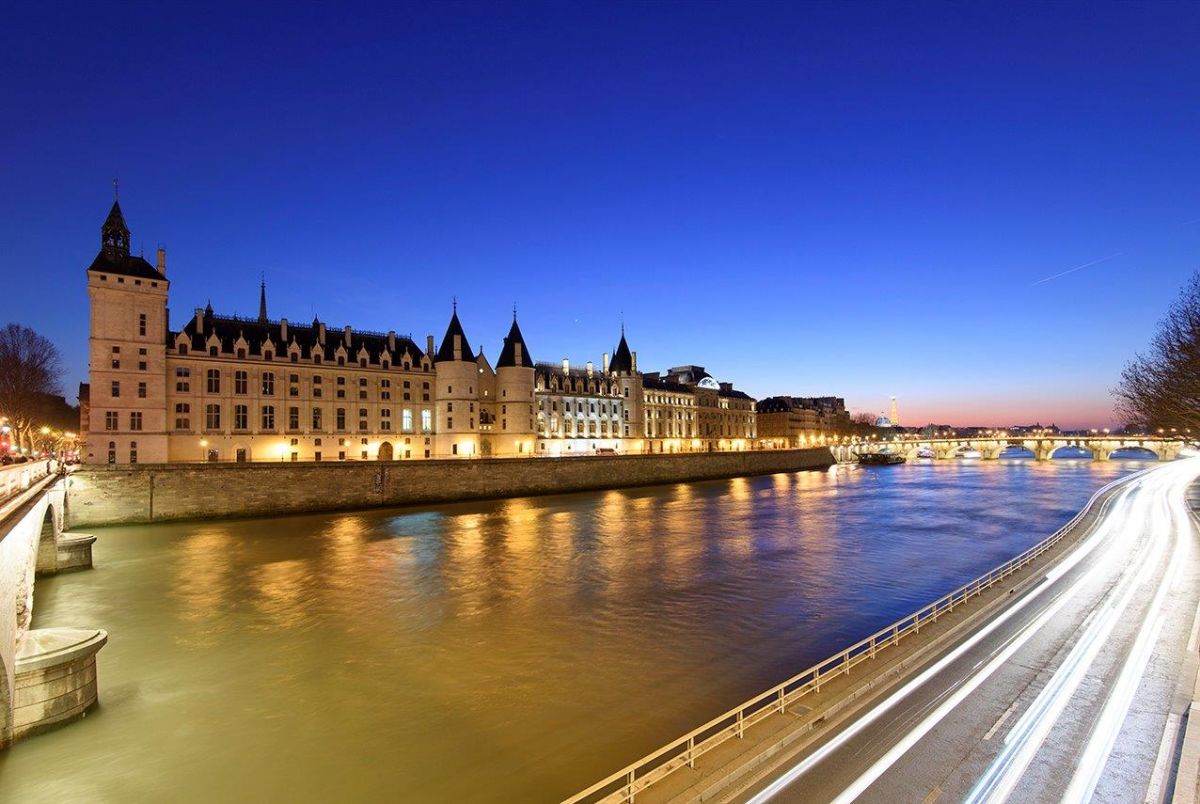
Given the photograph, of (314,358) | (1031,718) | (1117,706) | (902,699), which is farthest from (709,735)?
(314,358)

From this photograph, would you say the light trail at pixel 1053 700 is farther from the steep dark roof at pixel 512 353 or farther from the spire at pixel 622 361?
the spire at pixel 622 361

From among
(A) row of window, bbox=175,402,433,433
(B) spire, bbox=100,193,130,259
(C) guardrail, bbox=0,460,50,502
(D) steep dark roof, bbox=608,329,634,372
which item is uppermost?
(B) spire, bbox=100,193,130,259

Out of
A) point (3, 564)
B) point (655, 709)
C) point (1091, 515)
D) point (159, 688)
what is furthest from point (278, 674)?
point (1091, 515)

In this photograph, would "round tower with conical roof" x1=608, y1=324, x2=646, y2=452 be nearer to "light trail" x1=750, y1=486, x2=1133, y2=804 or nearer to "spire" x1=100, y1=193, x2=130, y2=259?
"spire" x1=100, y1=193, x2=130, y2=259

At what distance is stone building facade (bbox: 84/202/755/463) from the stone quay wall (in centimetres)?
918

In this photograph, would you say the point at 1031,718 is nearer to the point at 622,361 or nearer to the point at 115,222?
the point at 115,222

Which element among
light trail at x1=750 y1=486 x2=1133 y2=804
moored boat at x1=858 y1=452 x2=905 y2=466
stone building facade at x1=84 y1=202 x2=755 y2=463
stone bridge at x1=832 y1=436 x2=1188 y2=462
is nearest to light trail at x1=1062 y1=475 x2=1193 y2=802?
light trail at x1=750 y1=486 x2=1133 y2=804

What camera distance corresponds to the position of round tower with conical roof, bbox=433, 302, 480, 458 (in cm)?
6706

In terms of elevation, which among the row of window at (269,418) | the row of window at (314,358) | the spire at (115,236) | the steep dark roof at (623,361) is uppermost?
the spire at (115,236)

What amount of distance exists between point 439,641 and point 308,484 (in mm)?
34597

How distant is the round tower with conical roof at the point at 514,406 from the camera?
246ft

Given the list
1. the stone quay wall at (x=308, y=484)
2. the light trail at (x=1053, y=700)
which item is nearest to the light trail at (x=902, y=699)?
the light trail at (x=1053, y=700)

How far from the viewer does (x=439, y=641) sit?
18109 millimetres

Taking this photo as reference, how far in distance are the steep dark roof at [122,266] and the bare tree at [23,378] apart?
11.8 m
